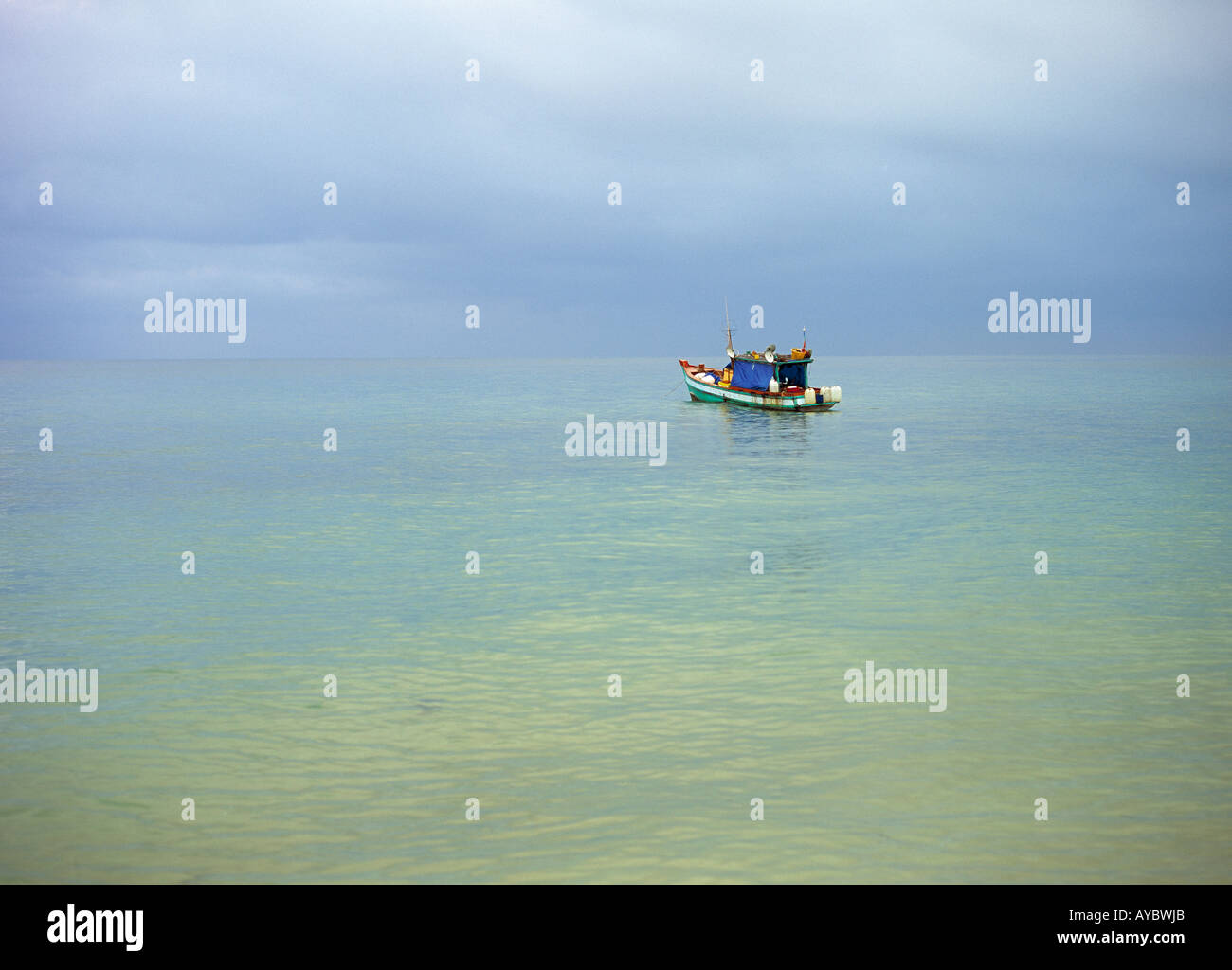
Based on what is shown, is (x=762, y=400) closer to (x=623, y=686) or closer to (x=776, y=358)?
(x=776, y=358)

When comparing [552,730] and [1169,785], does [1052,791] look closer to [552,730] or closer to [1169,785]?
[1169,785]

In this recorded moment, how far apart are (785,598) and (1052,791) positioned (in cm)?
926

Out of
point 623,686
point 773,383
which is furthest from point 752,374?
point 623,686

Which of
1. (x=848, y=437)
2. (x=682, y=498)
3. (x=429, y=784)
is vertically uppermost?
(x=848, y=437)

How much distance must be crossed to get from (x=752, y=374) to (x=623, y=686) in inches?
2569

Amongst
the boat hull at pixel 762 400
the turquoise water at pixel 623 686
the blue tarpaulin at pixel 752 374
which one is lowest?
the turquoise water at pixel 623 686

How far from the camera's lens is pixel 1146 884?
897 cm

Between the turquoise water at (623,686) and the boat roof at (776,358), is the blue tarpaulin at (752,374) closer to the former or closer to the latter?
the boat roof at (776,358)

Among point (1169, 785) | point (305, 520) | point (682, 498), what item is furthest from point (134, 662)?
point (682, 498)

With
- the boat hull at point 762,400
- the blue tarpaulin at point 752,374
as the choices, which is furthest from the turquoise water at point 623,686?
the blue tarpaulin at point 752,374

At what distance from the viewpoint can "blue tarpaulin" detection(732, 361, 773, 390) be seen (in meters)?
76.9

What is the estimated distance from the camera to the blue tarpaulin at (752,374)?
7694 cm

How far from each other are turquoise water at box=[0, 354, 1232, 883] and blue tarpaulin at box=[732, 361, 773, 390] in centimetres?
4031

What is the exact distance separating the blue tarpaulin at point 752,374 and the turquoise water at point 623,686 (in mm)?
40307
